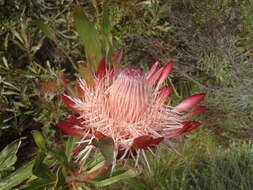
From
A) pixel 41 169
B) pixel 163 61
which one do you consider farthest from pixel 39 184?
pixel 163 61

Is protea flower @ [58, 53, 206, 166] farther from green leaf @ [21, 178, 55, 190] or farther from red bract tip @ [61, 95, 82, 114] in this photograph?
green leaf @ [21, 178, 55, 190]

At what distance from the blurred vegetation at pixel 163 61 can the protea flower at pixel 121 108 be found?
91 centimetres

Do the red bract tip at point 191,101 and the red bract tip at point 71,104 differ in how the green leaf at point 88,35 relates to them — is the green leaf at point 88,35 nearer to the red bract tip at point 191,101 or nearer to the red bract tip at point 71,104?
the red bract tip at point 71,104

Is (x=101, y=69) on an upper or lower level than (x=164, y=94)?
upper

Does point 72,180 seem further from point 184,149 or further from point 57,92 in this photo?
point 184,149

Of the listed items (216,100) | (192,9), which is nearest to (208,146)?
(216,100)

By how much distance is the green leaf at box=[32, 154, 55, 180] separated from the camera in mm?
814

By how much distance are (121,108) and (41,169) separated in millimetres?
285

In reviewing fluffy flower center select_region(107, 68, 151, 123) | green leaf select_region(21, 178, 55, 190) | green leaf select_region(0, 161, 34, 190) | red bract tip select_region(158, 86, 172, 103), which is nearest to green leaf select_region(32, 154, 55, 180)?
green leaf select_region(21, 178, 55, 190)

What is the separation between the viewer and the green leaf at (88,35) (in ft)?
2.66

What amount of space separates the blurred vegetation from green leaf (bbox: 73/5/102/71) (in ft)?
3.13

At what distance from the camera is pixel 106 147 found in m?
0.72

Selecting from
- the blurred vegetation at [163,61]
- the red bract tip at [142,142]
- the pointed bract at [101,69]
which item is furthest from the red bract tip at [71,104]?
the blurred vegetation at [163,61]

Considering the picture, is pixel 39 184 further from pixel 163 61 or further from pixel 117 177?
pixel 163 61
